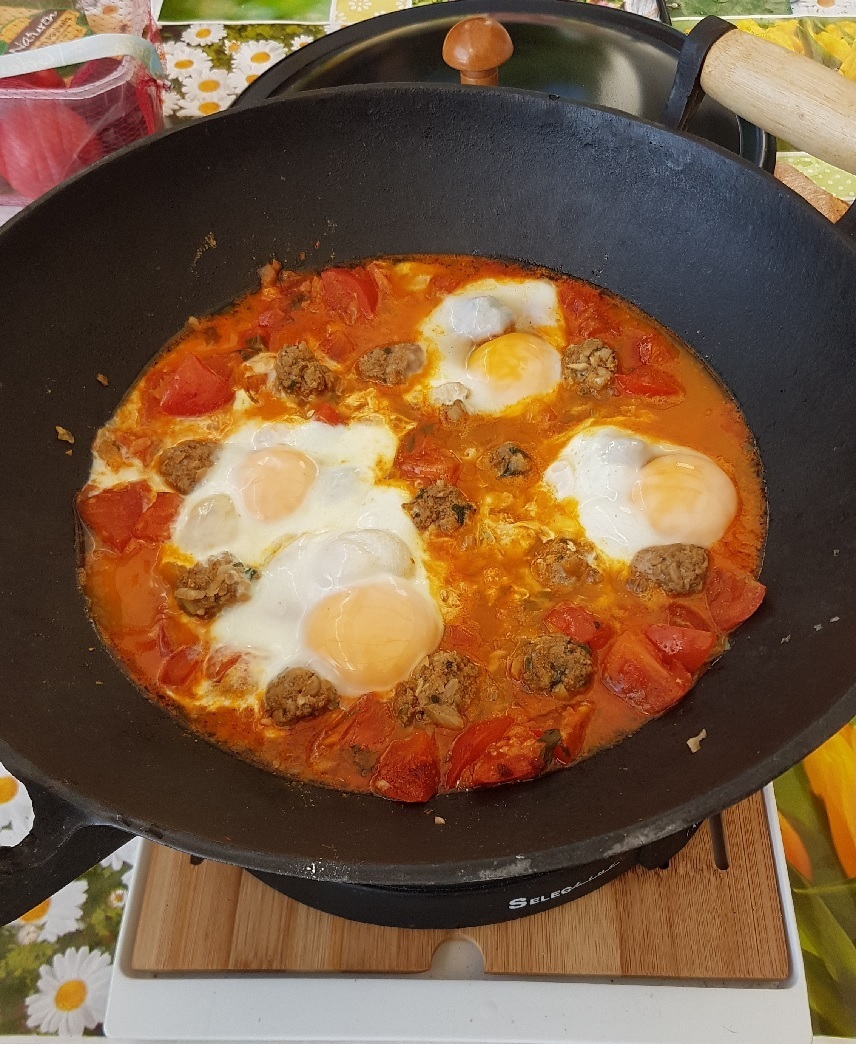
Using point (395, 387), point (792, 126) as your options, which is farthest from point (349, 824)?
point (792, 126)

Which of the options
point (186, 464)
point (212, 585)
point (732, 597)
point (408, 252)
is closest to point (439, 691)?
point (212, 585)

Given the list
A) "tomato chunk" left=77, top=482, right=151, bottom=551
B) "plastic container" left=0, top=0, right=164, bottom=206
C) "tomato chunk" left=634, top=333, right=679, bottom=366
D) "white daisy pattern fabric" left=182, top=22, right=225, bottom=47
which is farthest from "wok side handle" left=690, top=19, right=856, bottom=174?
"white daisy pattern fabric" left=182, top=22, right=225, bottom=47

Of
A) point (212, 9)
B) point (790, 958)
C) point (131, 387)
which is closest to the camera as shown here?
point (790, 958)

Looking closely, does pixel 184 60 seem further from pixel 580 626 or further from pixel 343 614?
pixel 580 626

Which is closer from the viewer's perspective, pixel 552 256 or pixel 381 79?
pixel 552 256

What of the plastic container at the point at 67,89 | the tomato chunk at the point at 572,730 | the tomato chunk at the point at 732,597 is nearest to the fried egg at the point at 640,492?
the tomato chunk at the point at 732,597

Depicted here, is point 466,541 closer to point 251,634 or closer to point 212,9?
point 251,634

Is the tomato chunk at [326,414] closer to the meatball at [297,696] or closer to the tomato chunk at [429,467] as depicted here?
the tomato chunk at [429,467]

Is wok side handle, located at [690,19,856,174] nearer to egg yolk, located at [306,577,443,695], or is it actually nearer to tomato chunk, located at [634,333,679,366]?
tomato chunk, located at [634,333,679,366]
